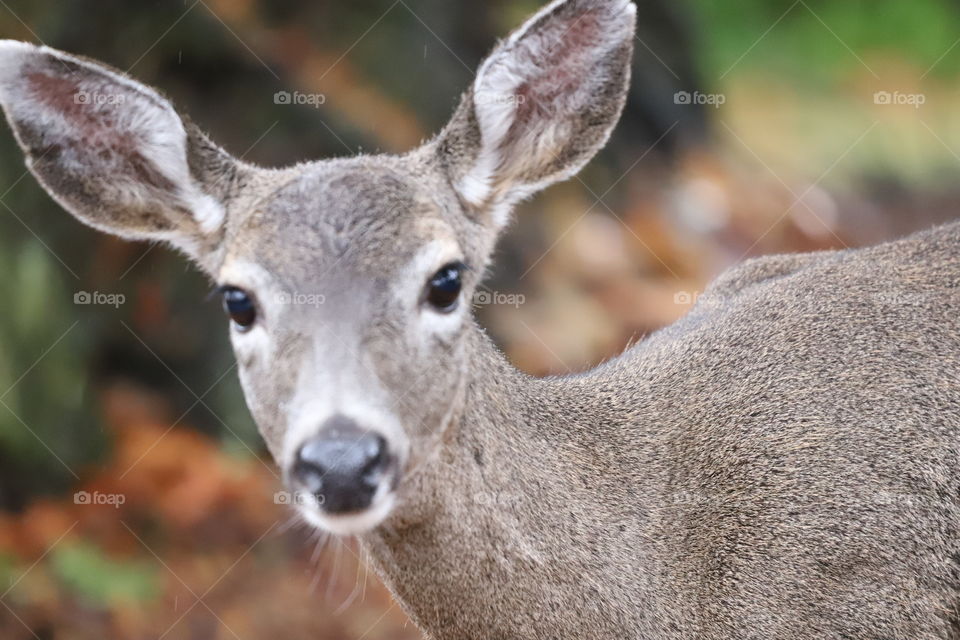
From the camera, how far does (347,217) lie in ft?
13.0

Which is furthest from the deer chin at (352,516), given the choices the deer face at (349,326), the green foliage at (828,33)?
the green foliage at (828,33)

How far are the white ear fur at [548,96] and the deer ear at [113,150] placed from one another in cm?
91

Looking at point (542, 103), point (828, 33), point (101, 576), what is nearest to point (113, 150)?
point (542, 103)

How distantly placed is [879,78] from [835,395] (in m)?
11.6

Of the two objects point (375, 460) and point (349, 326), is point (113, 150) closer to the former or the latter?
point (349, 326)

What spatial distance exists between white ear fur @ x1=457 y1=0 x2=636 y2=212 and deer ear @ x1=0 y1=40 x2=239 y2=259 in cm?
91

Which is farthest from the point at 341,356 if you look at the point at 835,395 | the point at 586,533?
the point at 835,395

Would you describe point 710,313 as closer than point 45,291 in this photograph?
Yes

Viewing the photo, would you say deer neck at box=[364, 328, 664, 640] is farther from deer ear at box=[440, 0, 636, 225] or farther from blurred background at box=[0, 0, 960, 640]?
blurred background at box=[0, 0, 960, 640]

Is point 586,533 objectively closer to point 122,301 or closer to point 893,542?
point 893,542

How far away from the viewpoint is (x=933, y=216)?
1307 centimetres

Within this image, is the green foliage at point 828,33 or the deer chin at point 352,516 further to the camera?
the green foliage at point 828,33

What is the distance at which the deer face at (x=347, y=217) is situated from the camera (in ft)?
12.1

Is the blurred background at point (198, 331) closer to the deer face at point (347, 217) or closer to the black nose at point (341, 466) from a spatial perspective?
the deer face at point (347, 217)
